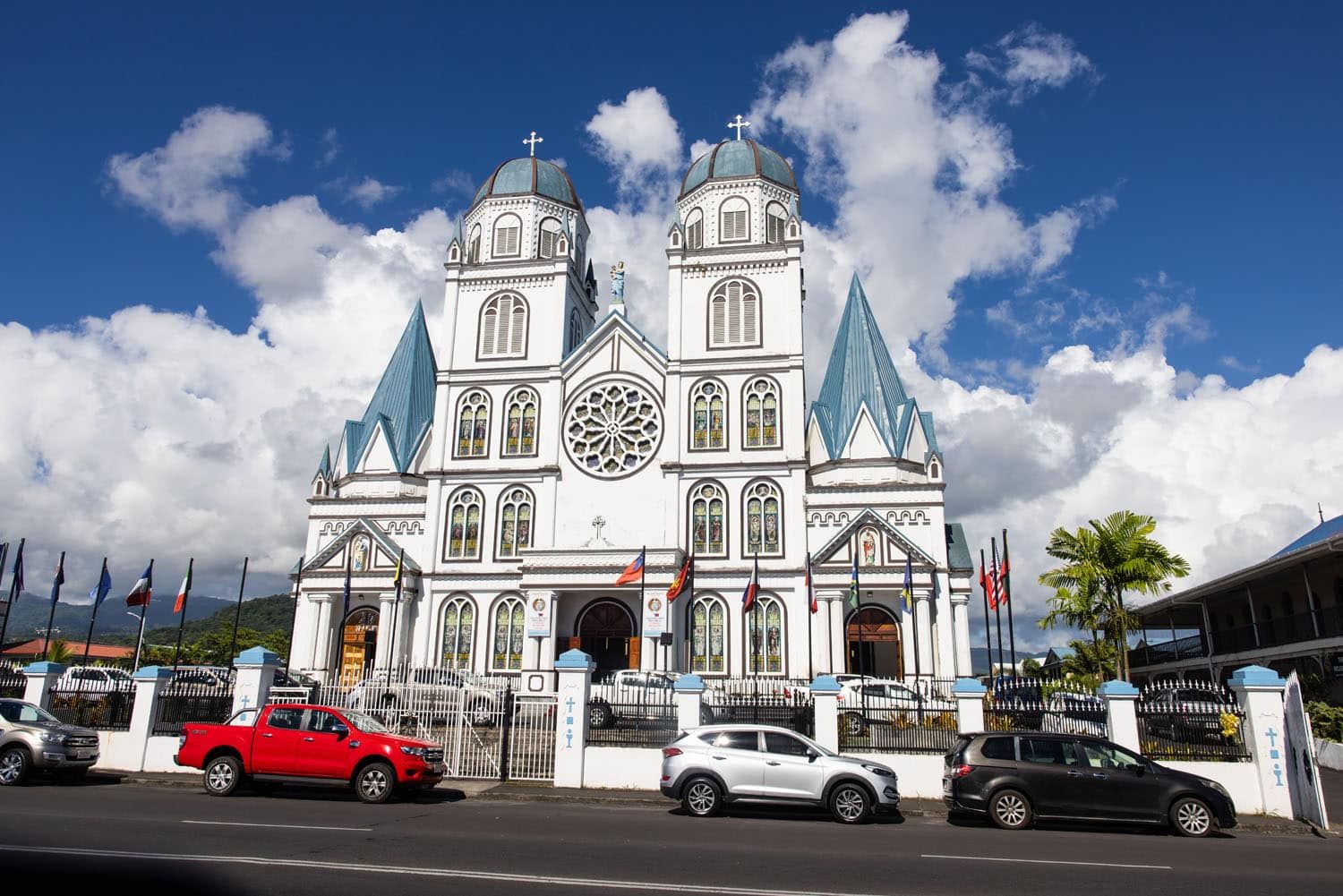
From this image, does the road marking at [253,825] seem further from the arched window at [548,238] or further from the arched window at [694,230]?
the arched window at [548,238]

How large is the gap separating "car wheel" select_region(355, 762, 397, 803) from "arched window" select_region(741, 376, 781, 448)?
23912mm

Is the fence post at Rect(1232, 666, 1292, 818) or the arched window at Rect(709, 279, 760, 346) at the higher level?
the arched window at Rect(709, 279, 760, 346)

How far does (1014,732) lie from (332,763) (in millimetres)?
10725

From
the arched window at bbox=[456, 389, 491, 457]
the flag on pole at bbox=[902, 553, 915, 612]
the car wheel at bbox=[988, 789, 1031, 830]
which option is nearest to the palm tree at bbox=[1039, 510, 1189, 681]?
the flag on pole at bbox=[902, 553, 915, 612]

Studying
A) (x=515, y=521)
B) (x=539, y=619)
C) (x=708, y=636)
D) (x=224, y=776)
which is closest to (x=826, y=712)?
(x=224, y=776)

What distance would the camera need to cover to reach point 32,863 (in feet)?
28.0

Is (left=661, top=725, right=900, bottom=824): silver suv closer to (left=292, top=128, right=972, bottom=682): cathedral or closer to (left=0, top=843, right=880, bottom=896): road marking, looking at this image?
(left=0, top=843, right=880, bottom=896): road marking

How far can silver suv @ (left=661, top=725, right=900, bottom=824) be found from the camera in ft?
45.0

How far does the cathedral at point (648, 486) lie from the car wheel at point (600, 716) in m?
14.0

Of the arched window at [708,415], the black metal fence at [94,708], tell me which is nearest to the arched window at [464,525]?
the arched window at [708,415]

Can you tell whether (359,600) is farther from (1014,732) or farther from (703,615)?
(1014,732)

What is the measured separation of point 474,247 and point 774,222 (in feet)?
44.5

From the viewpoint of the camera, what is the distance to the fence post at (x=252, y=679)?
60.7 ft

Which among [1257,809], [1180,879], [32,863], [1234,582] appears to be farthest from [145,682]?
[1234,582]
